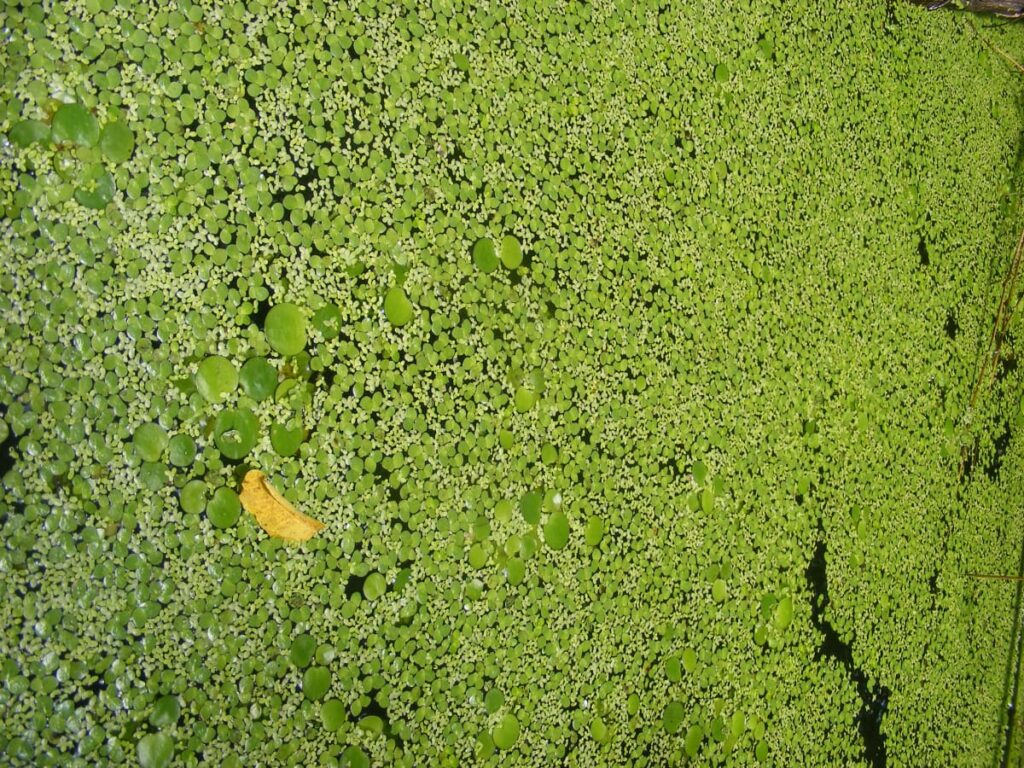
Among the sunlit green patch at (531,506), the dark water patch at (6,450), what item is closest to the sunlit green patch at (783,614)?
the sunlit green patch at (531,506)

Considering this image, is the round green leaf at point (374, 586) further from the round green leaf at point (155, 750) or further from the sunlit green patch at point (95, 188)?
the sunlit green patch at point (95, 188)

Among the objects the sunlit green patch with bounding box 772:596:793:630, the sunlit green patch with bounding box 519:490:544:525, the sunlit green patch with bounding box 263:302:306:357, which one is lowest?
the sunlit green patch with bounding box 772:596:793:630

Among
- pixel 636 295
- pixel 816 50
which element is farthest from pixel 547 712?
pixel 816 50

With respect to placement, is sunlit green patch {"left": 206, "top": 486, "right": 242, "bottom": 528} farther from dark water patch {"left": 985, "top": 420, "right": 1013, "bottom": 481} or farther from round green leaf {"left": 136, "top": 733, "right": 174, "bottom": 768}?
dark water patch {"left": 985, "top": 420, "right": 1013, "bottom": 481}

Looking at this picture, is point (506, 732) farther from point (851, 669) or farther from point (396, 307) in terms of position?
point (851, 669)

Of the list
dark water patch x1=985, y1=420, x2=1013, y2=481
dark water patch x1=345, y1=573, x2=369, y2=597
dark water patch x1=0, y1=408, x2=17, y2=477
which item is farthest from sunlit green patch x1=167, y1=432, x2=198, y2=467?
dark water patch x1=985, y1=420, x2=1013, y2=481

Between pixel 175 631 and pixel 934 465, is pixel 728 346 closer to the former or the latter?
pixel 934 465
